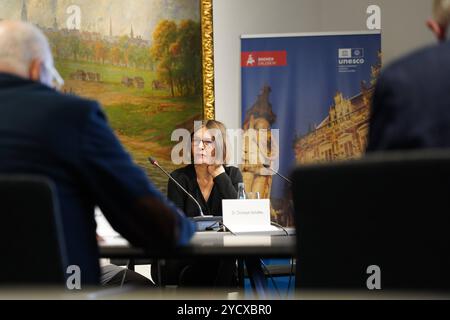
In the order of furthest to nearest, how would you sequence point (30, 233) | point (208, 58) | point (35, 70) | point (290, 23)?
point (290, 23)
point (208, 58)
point (35, 70)
point (30, 233)

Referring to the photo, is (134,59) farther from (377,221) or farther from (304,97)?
(377,221)

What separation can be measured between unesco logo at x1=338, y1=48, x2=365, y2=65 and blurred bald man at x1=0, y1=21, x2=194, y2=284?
4954 millimetres

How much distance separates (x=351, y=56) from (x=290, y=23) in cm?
74

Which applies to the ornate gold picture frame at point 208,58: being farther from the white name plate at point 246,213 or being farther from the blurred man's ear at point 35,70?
the blurred man's ear at point 35,70

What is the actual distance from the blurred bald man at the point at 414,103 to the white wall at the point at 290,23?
518cm

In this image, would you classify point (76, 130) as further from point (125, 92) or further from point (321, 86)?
point (321, 86)

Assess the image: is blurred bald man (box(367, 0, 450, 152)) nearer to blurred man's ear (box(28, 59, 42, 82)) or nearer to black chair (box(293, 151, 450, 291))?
black chair (box(293, 151, 450, 291))

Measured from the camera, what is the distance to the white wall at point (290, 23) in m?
6.47

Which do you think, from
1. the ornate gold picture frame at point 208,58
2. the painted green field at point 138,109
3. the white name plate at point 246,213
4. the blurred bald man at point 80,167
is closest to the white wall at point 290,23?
the ornate gold picture frame at point 208,58

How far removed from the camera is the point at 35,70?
6.23 feet

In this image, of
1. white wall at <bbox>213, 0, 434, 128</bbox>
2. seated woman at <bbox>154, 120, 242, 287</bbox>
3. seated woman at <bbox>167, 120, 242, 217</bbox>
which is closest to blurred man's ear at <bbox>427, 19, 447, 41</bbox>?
seated woman at <bbox>154, 120, 242, 287</bbox>

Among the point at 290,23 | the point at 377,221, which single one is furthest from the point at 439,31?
the point at 290,23

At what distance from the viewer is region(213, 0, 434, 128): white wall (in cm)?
647
